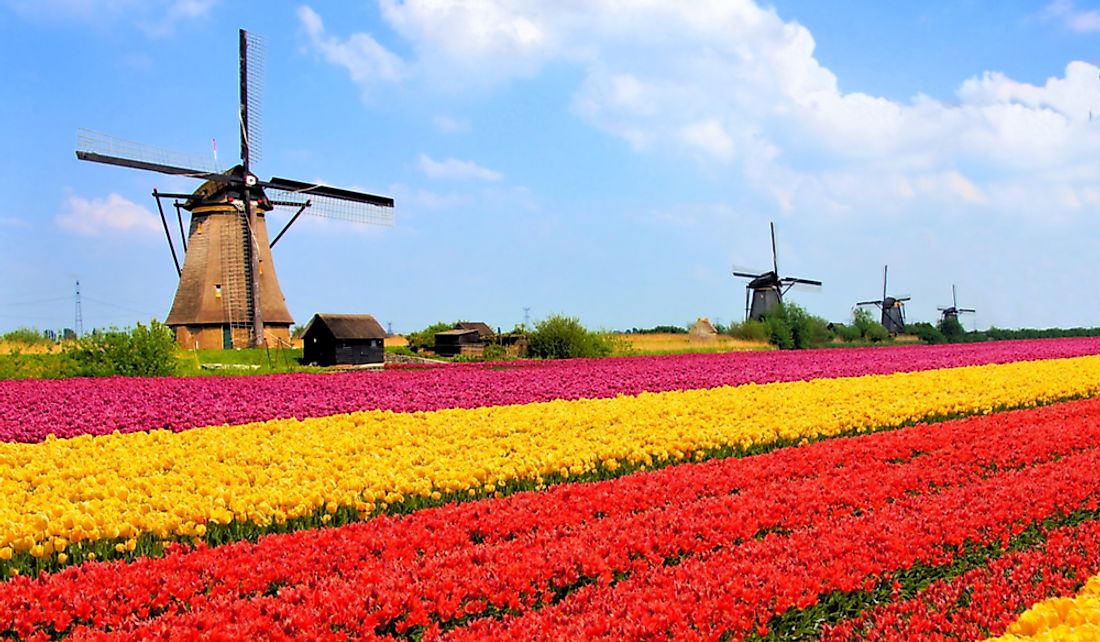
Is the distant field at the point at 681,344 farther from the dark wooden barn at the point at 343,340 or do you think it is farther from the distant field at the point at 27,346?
the distant field at the point at 27,346

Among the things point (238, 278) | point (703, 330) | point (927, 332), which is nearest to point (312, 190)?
point (238, 278)

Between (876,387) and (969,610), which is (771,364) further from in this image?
(969,610)

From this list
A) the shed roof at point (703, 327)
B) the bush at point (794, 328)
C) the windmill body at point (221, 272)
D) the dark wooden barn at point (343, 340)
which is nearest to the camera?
the dark wooden barn at point (343, 340)

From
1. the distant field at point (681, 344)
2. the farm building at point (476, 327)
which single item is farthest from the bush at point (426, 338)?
the distant field at point (681, 344)

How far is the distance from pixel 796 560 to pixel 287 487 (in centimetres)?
468

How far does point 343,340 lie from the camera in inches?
1487

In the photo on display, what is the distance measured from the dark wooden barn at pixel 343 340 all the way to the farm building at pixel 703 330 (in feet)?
76.1

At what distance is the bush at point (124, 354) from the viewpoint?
81.3ft

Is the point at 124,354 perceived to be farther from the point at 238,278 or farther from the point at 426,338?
the point at 426,338

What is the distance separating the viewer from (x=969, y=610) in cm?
482

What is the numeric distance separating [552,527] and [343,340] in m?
32.6

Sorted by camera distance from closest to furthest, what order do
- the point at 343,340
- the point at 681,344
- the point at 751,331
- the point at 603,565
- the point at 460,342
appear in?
1. the point at 603,565
2. the point at 343,340
3. the point at 460,342
4. the point at 681,344
5. the point at 751,331

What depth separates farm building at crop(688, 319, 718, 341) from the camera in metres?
54.8

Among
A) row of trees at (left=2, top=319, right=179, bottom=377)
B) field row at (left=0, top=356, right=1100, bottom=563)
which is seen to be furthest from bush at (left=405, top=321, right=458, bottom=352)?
field row at (left=0, top=356, right=1100, bottom=563)
